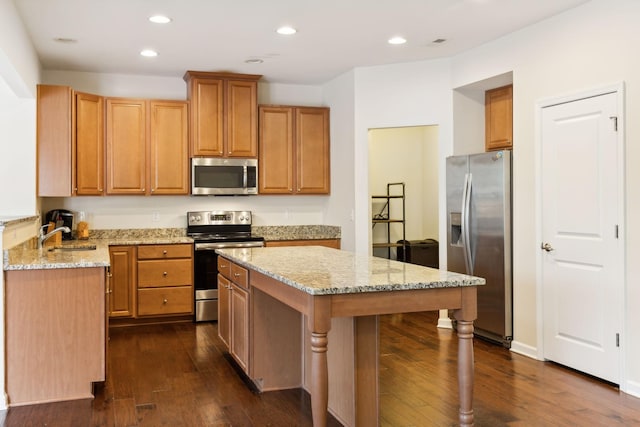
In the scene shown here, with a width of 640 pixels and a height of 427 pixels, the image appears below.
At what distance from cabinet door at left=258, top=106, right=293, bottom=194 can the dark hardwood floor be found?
2372 mm

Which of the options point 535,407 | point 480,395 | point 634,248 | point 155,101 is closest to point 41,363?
point 480,395

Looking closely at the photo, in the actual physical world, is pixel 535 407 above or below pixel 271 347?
below

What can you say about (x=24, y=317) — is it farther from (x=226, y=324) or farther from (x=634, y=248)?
(x=634, y=248)

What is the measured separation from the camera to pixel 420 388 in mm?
3824

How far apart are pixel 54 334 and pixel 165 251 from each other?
2.41 m

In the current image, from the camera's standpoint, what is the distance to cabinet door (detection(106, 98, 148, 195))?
6.13m

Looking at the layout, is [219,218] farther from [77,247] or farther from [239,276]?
[239,276]

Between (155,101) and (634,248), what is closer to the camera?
(634,248)

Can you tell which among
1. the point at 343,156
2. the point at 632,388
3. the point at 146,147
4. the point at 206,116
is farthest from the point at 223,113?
the point at 632,388

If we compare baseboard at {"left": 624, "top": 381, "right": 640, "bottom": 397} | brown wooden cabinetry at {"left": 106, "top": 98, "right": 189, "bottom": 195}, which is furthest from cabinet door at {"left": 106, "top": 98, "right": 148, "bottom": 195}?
baseboard at {"left": 624, "top": 381, "right": 640, "bottom": 397}

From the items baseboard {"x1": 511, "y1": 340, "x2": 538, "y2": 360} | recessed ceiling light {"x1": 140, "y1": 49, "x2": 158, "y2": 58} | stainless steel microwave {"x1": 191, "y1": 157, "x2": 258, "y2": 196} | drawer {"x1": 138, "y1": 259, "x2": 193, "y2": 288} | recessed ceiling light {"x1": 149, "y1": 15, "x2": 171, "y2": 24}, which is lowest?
baseboard {"x1": 511, "y1": 340, "x2": 538, "y2": 360}

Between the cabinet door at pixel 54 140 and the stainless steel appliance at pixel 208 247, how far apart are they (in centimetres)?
139

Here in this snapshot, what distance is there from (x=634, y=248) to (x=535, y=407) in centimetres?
122

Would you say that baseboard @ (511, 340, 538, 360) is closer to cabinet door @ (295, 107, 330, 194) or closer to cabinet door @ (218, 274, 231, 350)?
cabinet door @ (218, 274, 231, 350)
